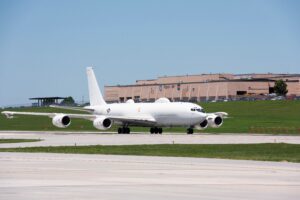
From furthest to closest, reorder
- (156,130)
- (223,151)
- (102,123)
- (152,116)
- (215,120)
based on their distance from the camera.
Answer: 1. (156,130)
2. (215,120)
3. (152,116)
4. (102,123)
5. (223,151)

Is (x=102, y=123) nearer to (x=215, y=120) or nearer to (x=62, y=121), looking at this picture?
(x=62, y=121)

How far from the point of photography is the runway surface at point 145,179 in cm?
2023

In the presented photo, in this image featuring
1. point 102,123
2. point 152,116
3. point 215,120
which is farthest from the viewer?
point 215,120

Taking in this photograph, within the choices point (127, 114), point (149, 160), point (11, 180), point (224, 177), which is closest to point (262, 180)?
point (224, 177)

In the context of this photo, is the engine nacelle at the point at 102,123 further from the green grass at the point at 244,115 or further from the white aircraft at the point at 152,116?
the green grass at the point at 244,115

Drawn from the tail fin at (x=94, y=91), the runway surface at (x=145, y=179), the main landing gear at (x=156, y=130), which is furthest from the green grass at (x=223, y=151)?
the tail fin at (x=94, y=91)

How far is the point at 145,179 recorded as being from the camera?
24750 mm

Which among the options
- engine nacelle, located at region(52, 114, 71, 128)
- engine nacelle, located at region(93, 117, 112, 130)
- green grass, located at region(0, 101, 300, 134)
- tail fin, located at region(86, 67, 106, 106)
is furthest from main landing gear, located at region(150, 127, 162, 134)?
green grass, located at region(0, 101, 300, 134)

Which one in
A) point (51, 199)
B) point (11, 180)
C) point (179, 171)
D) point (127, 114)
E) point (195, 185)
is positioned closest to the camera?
point (51, 199)

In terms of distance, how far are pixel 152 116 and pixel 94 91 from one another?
12.8 metres

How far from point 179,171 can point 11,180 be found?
6.46 meters

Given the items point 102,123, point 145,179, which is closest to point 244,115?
point 102,123

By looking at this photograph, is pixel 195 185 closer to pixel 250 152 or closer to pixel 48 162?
pixel 48 162

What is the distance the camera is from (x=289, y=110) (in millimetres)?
138250
